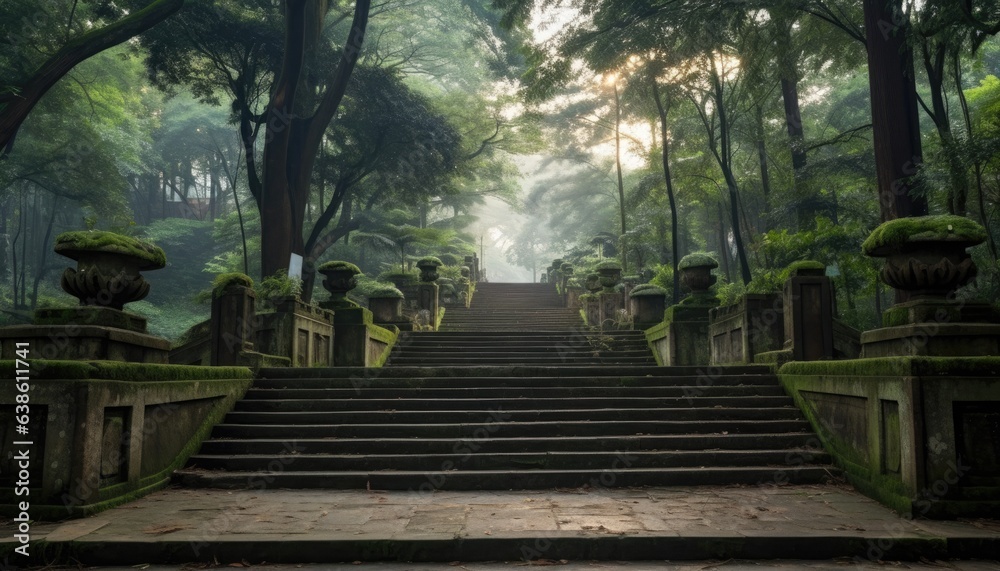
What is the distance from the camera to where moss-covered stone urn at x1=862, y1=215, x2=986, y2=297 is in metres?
6.28

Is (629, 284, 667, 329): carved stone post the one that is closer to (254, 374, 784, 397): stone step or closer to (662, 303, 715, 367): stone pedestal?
(662, 303, 715, 367): stone pedestal

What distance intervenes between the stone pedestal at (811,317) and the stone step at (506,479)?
2.79 metres

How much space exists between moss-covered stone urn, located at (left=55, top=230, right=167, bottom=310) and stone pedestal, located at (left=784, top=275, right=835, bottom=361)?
8656 millimetres

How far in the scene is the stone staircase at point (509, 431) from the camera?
23.4ft

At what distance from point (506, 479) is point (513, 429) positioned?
1411mm

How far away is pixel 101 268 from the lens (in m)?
6.75

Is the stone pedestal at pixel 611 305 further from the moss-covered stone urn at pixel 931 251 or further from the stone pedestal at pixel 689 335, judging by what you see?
the moss-covered stone urn at pixel 931 251

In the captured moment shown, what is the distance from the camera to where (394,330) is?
16297 millimetres

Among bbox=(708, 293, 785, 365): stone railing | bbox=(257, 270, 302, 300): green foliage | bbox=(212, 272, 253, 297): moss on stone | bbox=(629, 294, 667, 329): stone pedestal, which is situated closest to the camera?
bbox=(212, 272, 253, 297): moss on stone

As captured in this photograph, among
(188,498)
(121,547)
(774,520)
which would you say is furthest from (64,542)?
(774,520)

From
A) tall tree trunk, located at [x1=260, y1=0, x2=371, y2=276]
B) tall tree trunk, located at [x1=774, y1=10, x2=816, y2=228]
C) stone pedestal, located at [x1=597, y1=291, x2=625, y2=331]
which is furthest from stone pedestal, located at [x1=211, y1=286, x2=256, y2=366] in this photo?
stone pedestal, located at [x1=597, y1=291, x2=625, y2=331]

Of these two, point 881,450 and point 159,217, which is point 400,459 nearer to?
point 881,450

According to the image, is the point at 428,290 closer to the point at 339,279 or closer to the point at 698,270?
the point at 339,279

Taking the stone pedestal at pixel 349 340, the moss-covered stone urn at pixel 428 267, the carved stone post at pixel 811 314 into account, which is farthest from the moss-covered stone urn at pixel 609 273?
the carved stone post at pixel 811 314
